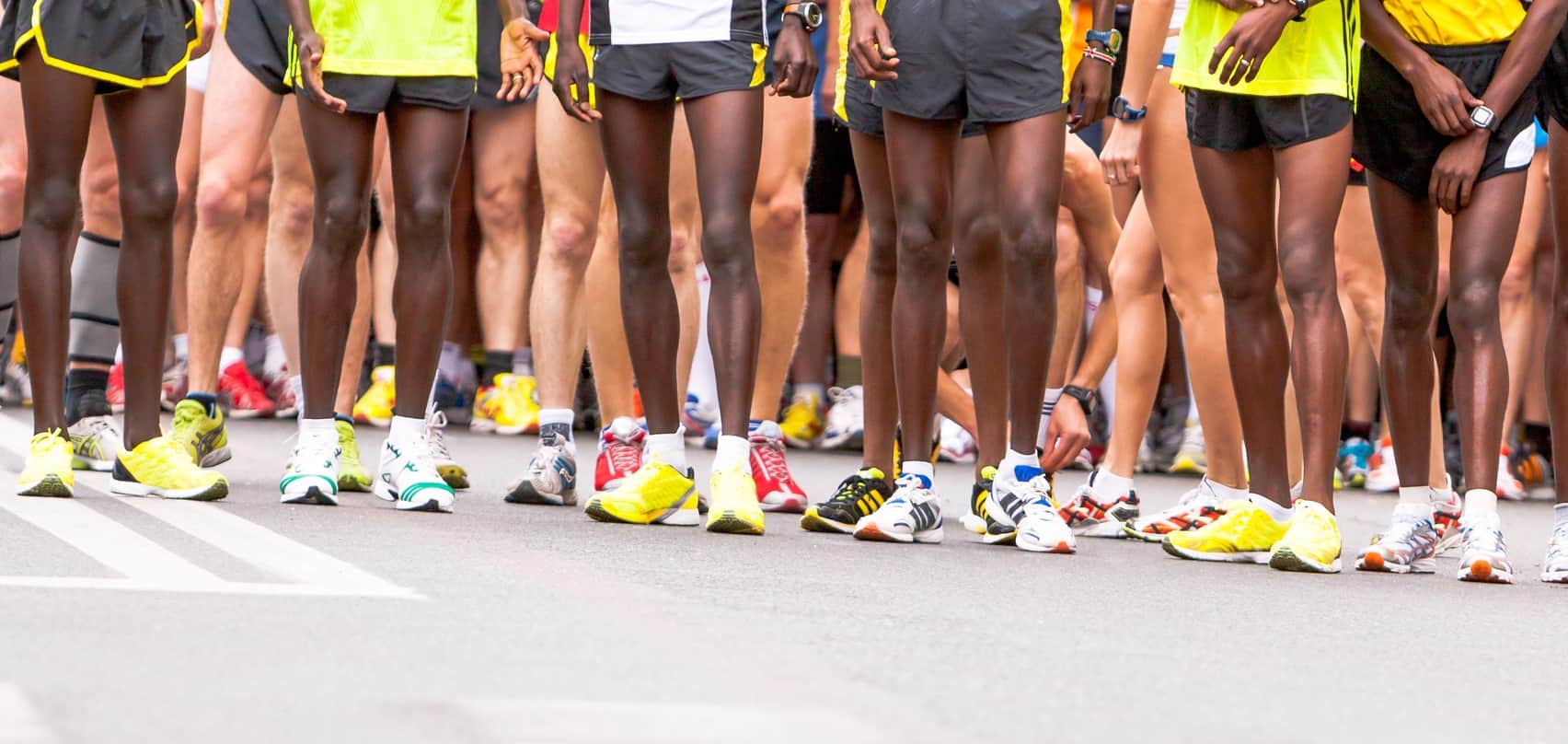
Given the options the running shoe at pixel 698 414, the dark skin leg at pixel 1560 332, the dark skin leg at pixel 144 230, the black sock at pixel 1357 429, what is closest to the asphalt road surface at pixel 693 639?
the dark skin leg at pixel 1560 332

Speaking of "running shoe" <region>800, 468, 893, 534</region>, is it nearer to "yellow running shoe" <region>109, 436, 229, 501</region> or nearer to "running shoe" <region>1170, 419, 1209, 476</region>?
"yellow running shoe" <region>109, 436, 229, 501</region>

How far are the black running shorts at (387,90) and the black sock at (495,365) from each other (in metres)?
3.24

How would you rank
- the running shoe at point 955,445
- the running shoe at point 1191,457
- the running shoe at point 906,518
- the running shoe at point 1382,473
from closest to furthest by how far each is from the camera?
the running shoe at point 906,518 < the running shoe at point 1382,473 < the running shoe at point 1191,457 < the running shoe at point 955,445

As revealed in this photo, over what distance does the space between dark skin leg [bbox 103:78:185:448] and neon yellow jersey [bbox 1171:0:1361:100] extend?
8.97 feet

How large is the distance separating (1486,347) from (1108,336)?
1821 millimetres

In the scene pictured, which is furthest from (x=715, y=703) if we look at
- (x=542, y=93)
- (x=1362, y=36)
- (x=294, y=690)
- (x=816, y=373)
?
(x=816, y=373)

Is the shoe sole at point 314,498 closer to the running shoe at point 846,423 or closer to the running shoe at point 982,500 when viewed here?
the running shoe at point 982,500

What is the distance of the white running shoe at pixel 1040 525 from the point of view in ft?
19.2

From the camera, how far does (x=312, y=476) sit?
6.20m

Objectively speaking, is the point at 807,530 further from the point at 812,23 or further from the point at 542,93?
the point at 542,93

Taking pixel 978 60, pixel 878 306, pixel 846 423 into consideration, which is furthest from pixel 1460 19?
pixel 846 423

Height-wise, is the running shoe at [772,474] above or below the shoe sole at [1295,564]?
below

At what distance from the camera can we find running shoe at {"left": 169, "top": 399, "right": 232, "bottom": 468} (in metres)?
6.90

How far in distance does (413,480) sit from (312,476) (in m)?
0.27
